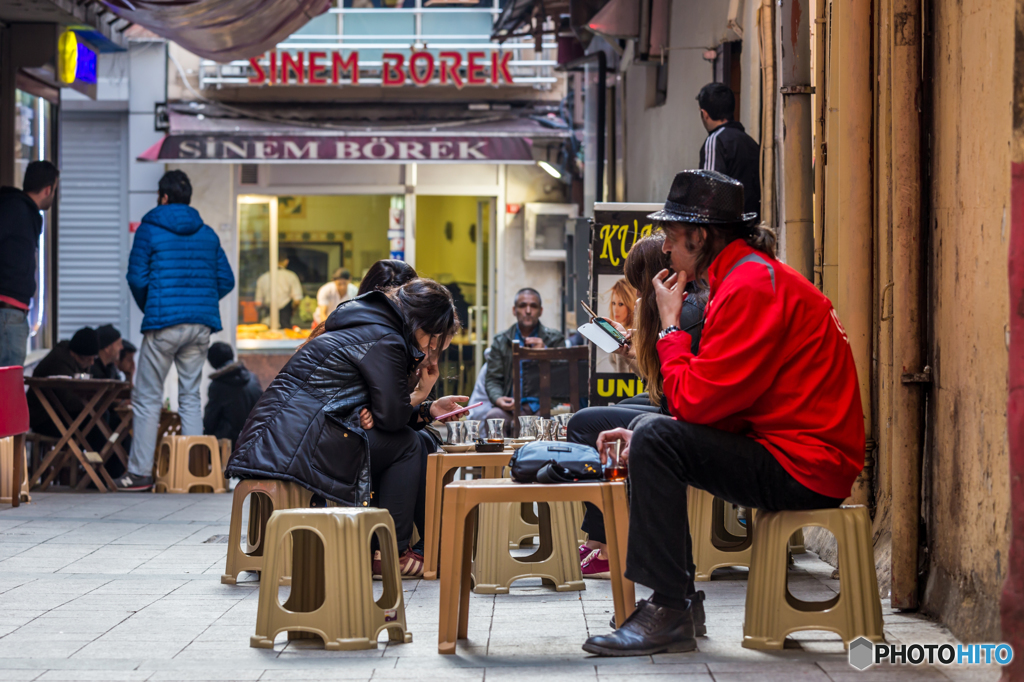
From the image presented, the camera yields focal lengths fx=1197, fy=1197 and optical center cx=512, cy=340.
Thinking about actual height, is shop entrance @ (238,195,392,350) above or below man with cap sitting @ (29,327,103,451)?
above

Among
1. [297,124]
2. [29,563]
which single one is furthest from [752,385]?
[297,124]

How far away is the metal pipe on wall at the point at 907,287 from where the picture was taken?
4141mm

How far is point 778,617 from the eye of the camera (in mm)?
Result: 3711

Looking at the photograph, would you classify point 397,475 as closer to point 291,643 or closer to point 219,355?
point 291,643

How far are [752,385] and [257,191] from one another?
13.8 m

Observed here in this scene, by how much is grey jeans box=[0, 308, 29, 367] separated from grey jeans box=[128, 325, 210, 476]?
2.79 ft

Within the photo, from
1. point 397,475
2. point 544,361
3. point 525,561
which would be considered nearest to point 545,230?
point 544,361

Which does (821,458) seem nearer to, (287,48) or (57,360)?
(57,360)

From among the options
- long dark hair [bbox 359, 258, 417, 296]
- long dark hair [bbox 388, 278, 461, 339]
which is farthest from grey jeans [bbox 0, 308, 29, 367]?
long dark hair [bbox 388, 278, 461, 339]

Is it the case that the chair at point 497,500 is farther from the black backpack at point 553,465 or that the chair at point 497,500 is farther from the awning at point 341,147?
the awning at point 341,147

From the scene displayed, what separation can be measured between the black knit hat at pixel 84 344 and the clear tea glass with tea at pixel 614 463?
6.89m

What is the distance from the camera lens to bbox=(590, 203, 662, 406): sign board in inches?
283

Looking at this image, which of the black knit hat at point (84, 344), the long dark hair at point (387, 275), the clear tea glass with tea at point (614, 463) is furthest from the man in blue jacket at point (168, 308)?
the clear tea glass with tea at point (614, 463)

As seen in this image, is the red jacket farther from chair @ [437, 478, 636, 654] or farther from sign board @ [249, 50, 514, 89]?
sign board @ [249, 50, 514, 89]
